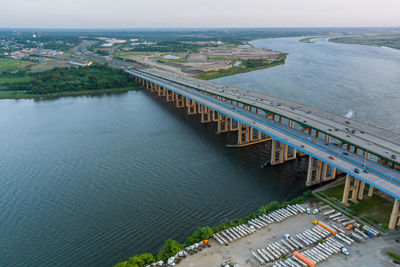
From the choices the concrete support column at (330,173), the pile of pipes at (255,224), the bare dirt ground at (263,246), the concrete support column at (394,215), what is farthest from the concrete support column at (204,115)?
the concrete support column at (394,215)

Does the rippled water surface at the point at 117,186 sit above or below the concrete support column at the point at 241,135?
below

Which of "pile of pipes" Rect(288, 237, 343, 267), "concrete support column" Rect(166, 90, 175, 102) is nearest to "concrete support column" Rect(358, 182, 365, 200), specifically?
"pile of pipes" Rect(288, 237, 343, 267)

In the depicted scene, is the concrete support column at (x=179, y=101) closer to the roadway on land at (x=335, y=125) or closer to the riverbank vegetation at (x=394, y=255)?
the roadway on land at (x=335, y=125)

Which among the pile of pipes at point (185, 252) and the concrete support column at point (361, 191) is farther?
the concrete support column at point (361, 191)

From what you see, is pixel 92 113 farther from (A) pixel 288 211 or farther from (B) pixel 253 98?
(A) pixel 288 211

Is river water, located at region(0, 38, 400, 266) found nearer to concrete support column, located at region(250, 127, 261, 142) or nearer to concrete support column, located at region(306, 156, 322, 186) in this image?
concrete support column, located at region(306, 156, 322, 186)
